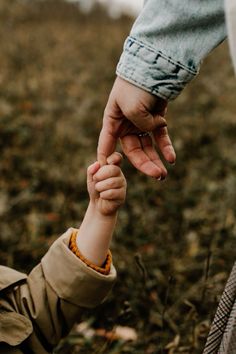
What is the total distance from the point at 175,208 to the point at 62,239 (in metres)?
2.14

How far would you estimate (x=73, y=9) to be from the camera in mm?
12078

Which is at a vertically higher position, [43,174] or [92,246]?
[92,246]

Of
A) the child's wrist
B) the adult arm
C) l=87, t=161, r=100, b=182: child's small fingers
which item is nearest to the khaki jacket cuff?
the child's wrist

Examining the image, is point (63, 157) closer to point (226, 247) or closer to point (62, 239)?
point (226, 247)

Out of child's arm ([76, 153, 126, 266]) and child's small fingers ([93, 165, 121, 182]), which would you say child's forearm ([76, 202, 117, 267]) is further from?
child's small fingers ([93, 165, 121, 182])

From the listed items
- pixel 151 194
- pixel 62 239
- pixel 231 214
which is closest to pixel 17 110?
pixel 151 194

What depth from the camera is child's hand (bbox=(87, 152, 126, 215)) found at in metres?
1.84

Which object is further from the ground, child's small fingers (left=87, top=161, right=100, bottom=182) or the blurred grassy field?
child's small fingers (left=87, top=161, right=100, bottom=182)

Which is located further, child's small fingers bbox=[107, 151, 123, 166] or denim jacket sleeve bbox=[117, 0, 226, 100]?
child's small fingers bbox=[107, 151, 123, 166]

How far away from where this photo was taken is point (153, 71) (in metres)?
1.45

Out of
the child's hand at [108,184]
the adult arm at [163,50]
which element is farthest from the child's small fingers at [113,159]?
the adult arm at [163,50]

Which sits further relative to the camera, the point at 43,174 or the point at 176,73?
the point at 43,174

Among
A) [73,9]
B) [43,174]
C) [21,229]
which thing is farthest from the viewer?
[73,9]

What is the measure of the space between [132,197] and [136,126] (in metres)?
2.63
